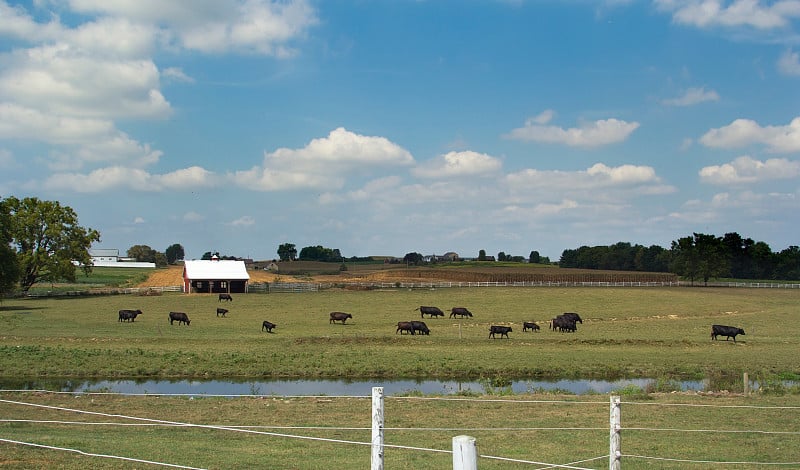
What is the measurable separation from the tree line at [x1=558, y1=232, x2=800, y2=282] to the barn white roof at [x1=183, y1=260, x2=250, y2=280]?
→ 248 feet

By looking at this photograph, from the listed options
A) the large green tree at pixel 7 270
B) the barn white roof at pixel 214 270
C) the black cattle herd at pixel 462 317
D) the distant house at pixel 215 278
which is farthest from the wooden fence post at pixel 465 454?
the barn white roof at pixel 214 270

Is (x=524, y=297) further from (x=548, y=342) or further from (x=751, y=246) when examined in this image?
(x=751, y=246)

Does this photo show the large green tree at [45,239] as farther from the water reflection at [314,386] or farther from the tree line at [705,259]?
the tree line at [705,259]

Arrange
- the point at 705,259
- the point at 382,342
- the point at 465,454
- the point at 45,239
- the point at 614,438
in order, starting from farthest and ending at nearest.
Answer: the point at 705,259
the point at 45,239
the point at 382,342
the point at 614,438
the point at 465,454

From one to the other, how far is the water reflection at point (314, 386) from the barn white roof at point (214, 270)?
60452 millimetres

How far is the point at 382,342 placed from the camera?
125 ft

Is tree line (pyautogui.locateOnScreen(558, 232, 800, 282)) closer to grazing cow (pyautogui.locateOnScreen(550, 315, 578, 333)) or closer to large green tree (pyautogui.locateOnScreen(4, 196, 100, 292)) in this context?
grazing cow (pyautogui.locateOnScreen(550, 315, 578, 333))

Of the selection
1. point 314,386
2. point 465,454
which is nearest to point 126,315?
point 314,386

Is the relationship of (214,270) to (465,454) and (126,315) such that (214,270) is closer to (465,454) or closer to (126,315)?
(126,315)

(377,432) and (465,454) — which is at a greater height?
(465,454)

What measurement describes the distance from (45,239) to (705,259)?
101 meters

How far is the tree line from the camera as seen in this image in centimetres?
11775

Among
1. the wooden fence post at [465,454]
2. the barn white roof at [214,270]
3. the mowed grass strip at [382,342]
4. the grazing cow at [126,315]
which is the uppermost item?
the barn white roof at [214,270]

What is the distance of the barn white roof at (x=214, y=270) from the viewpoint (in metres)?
86.6
